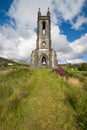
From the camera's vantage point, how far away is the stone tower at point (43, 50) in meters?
46.2

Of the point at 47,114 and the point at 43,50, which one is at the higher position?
the point at 43,50

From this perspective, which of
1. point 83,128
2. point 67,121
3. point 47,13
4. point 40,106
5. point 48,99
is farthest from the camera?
point 47,13

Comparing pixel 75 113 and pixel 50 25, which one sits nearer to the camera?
pixel 75 113

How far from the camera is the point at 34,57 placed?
46.8 meters

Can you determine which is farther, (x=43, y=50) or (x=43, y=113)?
(x=43, y=50)

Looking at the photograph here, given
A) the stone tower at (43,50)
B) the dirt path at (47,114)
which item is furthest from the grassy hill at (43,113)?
the stone tower at (43,50)

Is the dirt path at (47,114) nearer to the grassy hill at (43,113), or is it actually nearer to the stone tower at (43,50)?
the grassy hill at (43,113)

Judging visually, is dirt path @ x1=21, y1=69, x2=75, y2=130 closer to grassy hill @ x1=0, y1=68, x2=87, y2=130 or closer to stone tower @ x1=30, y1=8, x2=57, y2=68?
grassy hill @ x1=0, y1=68, x2=87, y2=130

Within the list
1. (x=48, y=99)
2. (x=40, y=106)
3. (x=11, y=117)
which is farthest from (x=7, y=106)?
(x=48, y=99)

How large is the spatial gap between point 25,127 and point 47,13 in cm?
4793

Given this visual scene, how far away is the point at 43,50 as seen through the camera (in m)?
46.8

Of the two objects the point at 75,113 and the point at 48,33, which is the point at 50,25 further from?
the point at 75,113

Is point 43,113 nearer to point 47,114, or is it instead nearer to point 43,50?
point 47,114

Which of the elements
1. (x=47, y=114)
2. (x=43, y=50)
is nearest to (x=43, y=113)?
(x=47, y=114)
